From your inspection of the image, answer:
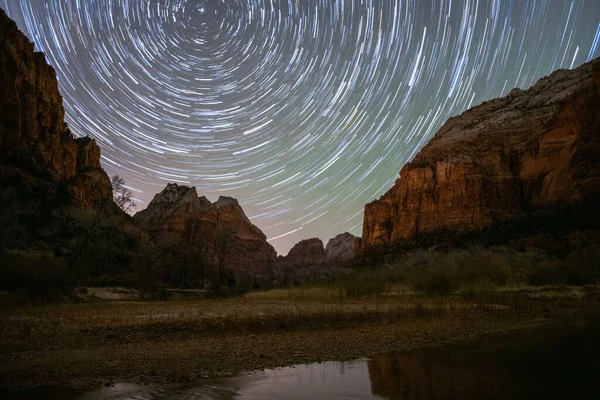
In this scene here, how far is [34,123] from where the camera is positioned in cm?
6334

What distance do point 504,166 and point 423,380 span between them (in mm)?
93057

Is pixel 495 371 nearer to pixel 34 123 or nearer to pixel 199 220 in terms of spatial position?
pixel 34 123

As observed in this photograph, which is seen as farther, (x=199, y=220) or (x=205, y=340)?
(x=199, y=220)

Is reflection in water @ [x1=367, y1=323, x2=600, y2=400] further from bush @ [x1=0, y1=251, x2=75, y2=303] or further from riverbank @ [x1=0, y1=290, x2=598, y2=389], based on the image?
bush @ [x1=0, y1=251, x2=75, y2=303]

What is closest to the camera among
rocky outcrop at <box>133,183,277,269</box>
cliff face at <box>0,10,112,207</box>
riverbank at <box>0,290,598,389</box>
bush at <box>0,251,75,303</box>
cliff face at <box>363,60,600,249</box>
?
riverbank at <box>0,290,598,389</box>

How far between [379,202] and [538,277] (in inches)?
3423

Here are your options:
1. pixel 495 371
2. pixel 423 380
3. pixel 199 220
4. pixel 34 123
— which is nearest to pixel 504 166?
pixel 34 123

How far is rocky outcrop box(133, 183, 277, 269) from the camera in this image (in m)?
123

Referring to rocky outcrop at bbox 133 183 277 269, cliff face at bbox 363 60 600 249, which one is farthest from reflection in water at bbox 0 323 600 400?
rocky outcrop at bbox 133 183 277 269

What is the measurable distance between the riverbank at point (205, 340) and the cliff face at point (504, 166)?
5468 centimetres

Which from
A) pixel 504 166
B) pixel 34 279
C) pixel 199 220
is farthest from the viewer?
pixel 199 220

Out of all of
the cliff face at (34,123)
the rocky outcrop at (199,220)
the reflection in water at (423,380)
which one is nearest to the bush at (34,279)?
the reflection in water at (423,380)

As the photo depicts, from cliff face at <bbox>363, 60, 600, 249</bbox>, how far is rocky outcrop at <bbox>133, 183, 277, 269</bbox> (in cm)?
4631

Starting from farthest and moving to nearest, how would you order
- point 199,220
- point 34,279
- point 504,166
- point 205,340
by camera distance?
point 199,220 → point 504,166 → point 34,279 → point 205,340
